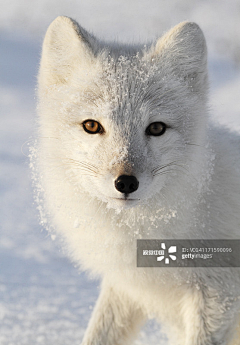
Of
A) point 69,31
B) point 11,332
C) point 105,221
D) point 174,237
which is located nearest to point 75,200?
point 105,221

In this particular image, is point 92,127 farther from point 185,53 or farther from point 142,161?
point 185,53

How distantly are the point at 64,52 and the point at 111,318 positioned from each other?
224cm

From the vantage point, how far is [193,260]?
262cm

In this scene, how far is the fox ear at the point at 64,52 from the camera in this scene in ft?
8.18

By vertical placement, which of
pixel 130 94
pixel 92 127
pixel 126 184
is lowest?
pixel 126 184

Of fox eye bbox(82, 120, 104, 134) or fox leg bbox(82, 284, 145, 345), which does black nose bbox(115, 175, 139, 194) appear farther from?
fox leg bbox(82, 284, 145, 345)

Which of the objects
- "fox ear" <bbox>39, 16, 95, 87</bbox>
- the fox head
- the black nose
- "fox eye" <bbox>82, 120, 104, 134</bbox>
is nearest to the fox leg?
the fox head

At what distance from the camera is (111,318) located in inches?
129

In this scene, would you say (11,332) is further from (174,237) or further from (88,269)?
(174,237)

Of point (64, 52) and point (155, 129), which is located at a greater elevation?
point (64, 52)

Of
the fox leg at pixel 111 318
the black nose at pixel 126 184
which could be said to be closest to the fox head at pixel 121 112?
the black nose at pixel 126 184

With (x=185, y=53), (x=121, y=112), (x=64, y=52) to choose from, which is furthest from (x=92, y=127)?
(x=185, y=53)

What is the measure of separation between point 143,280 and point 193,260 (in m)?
0.38

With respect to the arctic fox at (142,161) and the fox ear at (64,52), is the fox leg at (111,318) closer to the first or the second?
the arctic fox at (142,161)
